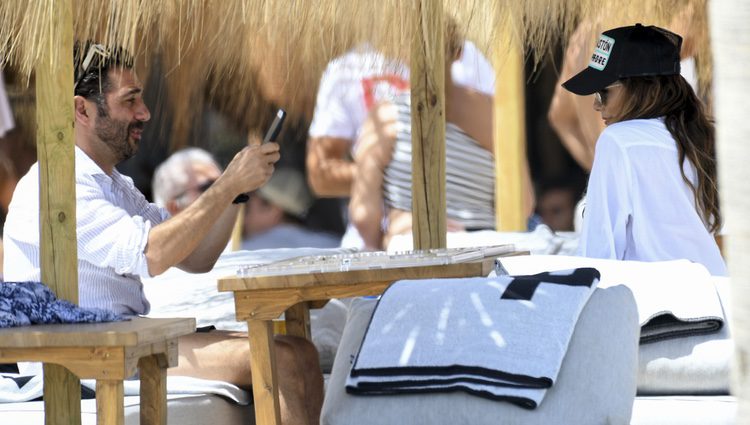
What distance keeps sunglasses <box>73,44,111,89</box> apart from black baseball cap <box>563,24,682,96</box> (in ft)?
4.41

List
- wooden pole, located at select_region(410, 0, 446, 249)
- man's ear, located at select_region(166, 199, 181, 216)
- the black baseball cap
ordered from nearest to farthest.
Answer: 1. the black baseball cap
2. wooden pole, located at select_region(410, 0, 446, 249)
3. man's ear, located at select_region(166, 199, 181, 216)

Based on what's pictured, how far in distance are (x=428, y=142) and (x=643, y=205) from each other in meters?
0.83

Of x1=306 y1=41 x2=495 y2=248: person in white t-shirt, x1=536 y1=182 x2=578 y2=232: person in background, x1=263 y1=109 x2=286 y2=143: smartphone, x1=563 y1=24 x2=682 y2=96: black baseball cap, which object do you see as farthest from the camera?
x1=536 y1=182 x2=578 y2=232: person in background

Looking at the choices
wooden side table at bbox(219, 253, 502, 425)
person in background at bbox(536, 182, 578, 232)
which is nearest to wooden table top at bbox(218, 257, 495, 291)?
wooden side table at bbox(219, 253, 502, 425)

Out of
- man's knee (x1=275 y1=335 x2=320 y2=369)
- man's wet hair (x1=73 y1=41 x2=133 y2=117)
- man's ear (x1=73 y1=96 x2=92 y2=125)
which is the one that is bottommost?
man's knee (x1=275 y1=335 x2=320 y2=369)

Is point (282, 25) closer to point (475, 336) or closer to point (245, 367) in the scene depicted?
point (245, 367)

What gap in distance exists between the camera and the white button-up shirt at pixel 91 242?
10.7 ft

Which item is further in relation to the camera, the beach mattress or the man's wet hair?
the man's wet hair

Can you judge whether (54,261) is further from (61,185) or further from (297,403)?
(297,403)

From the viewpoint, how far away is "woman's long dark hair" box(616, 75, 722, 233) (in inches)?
129

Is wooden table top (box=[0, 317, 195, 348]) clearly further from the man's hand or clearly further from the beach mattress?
the man's hand

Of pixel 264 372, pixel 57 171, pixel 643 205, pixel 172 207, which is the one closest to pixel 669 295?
pixel 643 205

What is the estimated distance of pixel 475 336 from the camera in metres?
2.50

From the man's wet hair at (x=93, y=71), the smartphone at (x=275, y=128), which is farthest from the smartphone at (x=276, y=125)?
the man's wet hair at (x=93, y=71)
